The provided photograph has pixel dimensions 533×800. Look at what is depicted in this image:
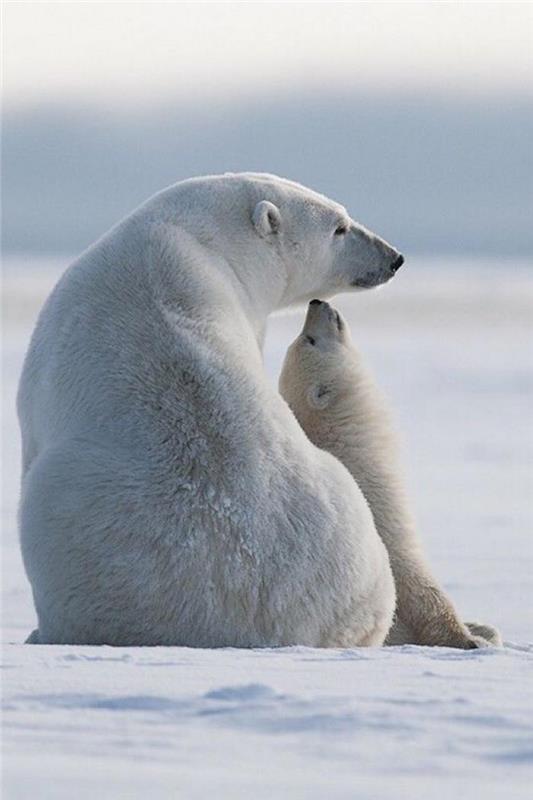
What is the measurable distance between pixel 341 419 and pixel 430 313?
72.0ft

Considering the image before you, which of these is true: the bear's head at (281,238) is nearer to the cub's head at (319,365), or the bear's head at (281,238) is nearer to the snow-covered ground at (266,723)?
the cub's head at (319,365)

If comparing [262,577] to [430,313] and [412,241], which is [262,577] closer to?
[430,313]

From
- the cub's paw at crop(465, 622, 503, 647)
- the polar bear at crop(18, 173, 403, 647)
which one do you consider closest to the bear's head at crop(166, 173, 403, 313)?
the polar bear at crop(18, 173, 403, 647)

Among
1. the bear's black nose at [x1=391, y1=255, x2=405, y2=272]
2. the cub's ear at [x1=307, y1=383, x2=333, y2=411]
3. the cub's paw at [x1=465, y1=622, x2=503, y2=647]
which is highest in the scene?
the bear's black nose at [x1=391, y1=255, x2=405, y2=272]

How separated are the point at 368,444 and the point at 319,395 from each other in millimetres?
188

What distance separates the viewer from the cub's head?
420cm

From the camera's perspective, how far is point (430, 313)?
85.0ft

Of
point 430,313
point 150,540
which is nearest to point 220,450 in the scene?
point 150,540

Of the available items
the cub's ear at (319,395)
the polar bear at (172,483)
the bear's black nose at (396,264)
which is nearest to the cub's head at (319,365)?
the cub's ear at (319,395)

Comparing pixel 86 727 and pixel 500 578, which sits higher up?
pixel 86 727

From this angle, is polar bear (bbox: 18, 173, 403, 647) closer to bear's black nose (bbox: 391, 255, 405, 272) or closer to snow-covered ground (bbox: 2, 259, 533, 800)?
snow-covered ground (bbox: 2, 259, 533, 800)

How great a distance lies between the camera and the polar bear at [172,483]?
3.33m

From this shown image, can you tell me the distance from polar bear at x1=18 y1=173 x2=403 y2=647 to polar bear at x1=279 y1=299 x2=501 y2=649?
1.00 feet

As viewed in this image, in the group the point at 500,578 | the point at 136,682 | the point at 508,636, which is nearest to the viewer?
the point at 136,682
